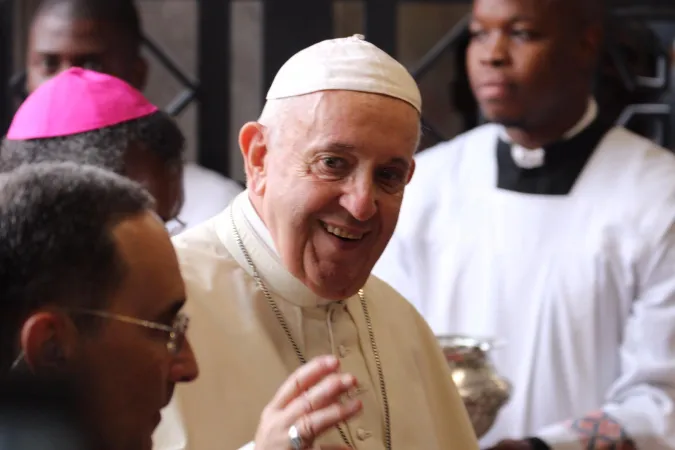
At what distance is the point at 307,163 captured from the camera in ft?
8.98

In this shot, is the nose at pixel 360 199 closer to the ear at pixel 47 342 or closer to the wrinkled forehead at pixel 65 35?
the ear at pixel 47 342

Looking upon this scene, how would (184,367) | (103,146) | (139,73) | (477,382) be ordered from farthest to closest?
(139,73)
(477,382)
(103,146)
(184,367)

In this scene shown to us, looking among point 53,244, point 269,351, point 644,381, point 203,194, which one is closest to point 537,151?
point 644,381

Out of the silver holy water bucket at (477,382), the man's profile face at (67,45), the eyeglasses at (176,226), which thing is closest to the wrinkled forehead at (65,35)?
the man's profile face at (67,45)

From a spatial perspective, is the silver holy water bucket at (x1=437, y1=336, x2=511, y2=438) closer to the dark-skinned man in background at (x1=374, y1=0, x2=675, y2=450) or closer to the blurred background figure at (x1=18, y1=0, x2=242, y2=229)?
the dark-skinned man in background at (x1=374, y1=0, x2=675, y2=450)

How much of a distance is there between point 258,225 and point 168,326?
3.16 ft

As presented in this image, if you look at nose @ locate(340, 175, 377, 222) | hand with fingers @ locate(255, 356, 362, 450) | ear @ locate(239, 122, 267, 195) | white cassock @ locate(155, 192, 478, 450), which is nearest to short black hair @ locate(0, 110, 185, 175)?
white cassock @ locate(155, 192, 478, 450)

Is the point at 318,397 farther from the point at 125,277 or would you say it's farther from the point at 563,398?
the point at 563,398

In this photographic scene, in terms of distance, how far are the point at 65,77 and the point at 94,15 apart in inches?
44.4

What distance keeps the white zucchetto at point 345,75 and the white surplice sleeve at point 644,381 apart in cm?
183

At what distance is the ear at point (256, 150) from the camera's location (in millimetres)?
2850

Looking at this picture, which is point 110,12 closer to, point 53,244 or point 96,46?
point 96,46

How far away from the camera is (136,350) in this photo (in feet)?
6.34

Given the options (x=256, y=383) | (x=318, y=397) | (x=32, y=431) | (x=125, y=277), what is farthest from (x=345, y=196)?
(x=32, y=431)
